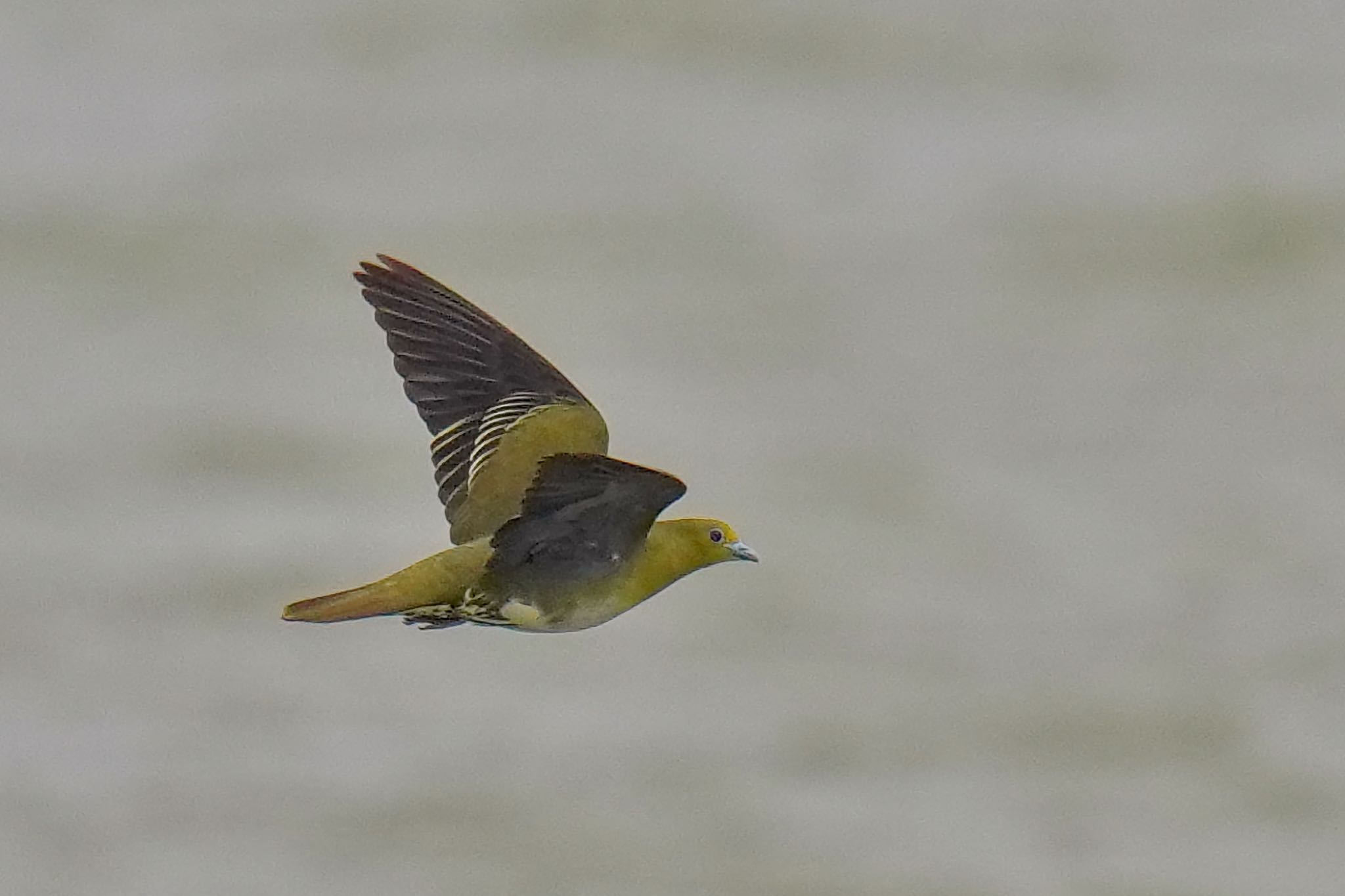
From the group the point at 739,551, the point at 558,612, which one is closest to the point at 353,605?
the point at 558,612

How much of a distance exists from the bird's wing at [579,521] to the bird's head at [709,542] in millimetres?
347

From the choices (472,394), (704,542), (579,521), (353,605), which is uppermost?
(472,394)

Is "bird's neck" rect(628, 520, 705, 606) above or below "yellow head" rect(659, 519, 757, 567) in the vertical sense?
below

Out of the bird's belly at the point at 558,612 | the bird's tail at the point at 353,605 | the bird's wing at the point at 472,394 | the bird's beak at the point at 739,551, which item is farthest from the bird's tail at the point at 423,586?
the bird's beak at the point at 739,551

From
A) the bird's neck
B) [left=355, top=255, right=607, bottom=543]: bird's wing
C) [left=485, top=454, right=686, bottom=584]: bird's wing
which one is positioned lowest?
[left=485, top=454, right=686, bottom=584]: bird's wing

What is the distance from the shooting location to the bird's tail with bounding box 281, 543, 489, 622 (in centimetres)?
864

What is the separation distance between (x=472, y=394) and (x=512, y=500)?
0.55 metres

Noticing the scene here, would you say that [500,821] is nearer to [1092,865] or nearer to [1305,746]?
[1092,865]

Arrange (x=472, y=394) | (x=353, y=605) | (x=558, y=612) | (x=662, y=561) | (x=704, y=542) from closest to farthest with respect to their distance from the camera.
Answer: (x=353, y=605) < (x=558, y=612) < (x=662, y=561) < (x=704, y=542) < (x=472, y=394)

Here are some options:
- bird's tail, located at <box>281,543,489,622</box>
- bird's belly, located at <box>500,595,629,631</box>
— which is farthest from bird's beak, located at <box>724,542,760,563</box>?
bird's tail, located at <box>281,543,489,622</box>

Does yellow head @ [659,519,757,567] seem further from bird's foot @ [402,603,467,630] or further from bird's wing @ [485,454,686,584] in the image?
bird's foot @ [402,603,467,630]

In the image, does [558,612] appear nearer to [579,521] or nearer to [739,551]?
[579,521]

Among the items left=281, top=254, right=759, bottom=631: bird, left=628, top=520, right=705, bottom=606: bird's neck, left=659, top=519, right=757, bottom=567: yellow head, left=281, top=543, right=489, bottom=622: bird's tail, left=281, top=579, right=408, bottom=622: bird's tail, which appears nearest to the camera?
left=281, top=579, right=408, bottom=622: bird's tail

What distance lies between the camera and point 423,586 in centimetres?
879
